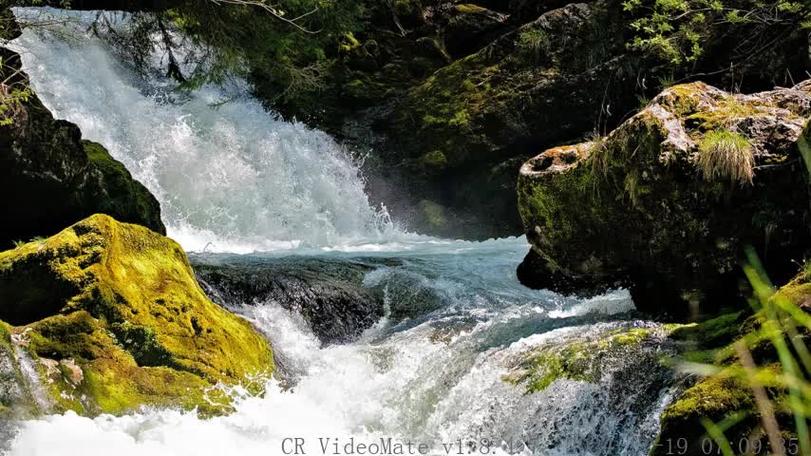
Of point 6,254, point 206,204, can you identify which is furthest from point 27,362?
point 206,204

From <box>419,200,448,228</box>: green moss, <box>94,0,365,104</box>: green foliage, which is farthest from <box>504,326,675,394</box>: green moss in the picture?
<box>419,200,448,228</box>: green moss

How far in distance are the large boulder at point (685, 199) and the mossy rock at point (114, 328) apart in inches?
131

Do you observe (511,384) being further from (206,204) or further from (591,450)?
(206,204)

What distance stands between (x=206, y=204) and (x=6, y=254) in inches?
321

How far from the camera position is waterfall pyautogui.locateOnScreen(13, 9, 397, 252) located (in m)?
13.3

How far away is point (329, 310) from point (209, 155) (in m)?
7.69

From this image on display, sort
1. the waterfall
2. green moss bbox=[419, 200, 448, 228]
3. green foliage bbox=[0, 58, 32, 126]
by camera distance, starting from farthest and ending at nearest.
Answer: green moss bbox=[419, 200, 448, 228], the waterfall, green foliage bbox=[0, 58, 32, 126]

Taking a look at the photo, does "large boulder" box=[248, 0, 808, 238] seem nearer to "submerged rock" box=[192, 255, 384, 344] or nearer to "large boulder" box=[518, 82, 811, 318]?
"large boulder" box=[518, 82, 811, 318]

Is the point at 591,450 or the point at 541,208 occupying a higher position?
the point at 541,208

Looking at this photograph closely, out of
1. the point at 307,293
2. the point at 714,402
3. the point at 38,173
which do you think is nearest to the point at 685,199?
the point at 714,402

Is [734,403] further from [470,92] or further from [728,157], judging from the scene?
[470,92]

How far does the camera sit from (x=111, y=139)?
13602 millimetres

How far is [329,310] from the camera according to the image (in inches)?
302

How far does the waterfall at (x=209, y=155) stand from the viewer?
13273mm
